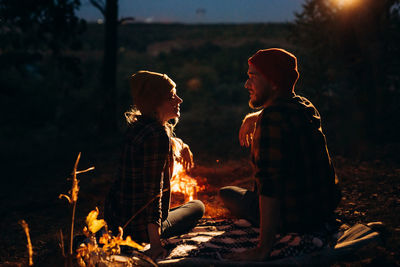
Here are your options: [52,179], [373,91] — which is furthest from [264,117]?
[373,91]

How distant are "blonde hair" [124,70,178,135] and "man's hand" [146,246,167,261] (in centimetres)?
109

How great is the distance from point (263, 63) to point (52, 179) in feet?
17.8

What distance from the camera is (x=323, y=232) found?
319cm

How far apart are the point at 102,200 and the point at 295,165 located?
3.45 m

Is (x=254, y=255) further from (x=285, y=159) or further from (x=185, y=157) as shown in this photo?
(x=185, y=157)

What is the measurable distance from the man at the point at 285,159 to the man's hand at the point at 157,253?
57cm

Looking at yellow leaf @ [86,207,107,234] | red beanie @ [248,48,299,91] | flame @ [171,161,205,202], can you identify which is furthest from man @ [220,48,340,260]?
flame @ [171,161,205,202]

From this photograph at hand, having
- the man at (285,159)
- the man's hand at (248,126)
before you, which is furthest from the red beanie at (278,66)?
the man's hand at (248,126)

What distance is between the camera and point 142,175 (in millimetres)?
3186

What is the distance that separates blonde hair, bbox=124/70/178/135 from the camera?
3.16m

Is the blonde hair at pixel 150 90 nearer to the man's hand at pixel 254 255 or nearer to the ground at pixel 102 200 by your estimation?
the man's hand at pixel 254 255

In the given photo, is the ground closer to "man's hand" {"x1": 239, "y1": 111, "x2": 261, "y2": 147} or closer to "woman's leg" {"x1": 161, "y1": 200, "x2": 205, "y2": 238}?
"woman's leg" {"x1": 161, "y1": 200, "x2": 205, "y2": 238}

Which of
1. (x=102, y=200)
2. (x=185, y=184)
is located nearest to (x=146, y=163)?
(x=185, y=184)

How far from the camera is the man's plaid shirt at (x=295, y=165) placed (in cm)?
278
